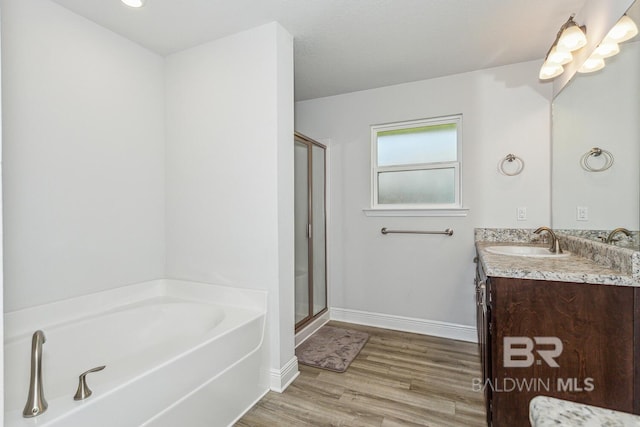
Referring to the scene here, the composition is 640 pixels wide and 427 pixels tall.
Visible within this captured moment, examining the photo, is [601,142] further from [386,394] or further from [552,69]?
[386,394]

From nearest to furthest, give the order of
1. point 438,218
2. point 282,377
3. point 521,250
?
point 282,377 → point 521,250 → point 438,218

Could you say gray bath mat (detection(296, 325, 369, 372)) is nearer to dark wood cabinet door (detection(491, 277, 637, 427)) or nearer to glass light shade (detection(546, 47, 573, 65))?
dark wood cabinet door (detection(491, 277, 637, 427))

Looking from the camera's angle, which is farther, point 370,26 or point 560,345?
Result: point 370,26

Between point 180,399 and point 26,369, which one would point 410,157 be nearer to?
point 180,399

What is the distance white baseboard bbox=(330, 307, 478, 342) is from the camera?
285cm

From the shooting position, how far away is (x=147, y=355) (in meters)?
1.89

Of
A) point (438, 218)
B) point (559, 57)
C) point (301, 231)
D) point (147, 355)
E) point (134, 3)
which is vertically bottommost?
point (147, 355)

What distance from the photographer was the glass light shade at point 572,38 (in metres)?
1.78

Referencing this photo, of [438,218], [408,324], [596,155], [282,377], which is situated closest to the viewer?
[596,155]

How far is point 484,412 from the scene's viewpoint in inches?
71.8

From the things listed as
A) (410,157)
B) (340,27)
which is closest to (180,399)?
(340,27)

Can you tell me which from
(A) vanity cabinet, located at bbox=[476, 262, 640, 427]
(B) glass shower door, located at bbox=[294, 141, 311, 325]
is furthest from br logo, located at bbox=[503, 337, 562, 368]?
(B) glass shower door, located at bbox=[294, 141, 311, 325]

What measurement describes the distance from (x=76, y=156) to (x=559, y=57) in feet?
10.5

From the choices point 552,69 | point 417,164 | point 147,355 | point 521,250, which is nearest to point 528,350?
point 521,250
